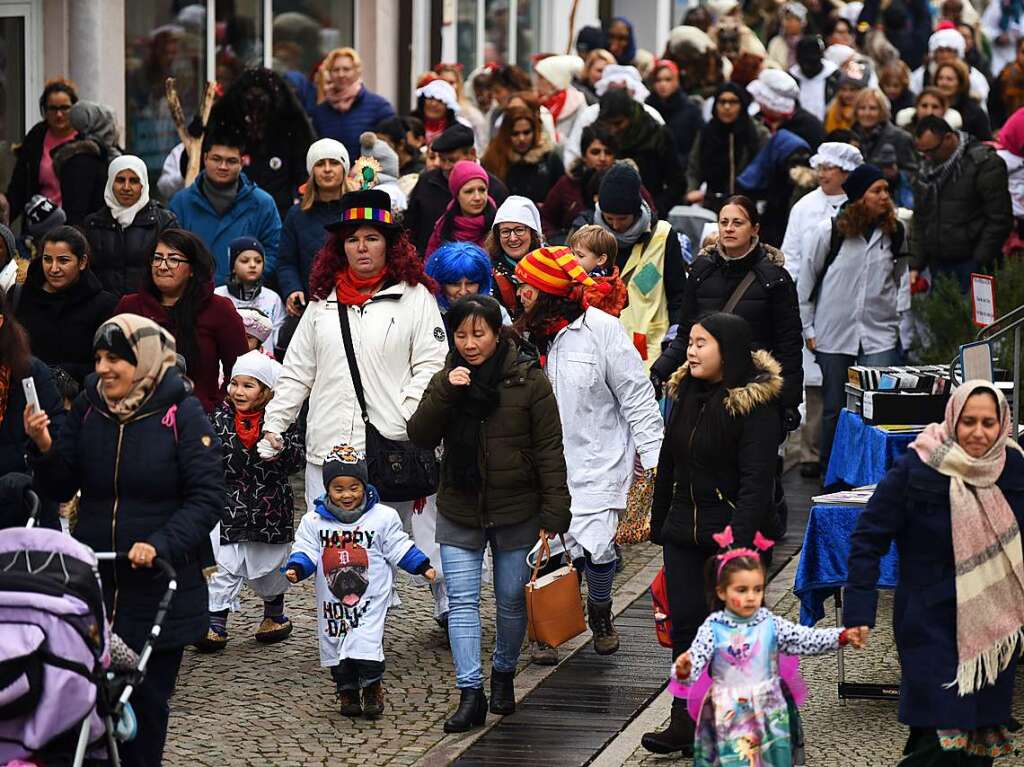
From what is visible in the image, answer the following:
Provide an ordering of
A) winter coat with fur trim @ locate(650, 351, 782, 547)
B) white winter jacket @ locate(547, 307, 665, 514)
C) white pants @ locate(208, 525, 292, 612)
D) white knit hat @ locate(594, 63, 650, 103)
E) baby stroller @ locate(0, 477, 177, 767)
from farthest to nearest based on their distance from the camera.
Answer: white knit hat @ locate(594, 63, 650, 103) → white pants @ locate(208, 525, 292, 612) → white winter jacket @ locate(547, 307, 665, 514) → winter coat with fur trim @ locate(650, 351, 782, 547) → baby stroller @ locate(0, 477, 177, 767)

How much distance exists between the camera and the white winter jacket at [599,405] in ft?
32.1

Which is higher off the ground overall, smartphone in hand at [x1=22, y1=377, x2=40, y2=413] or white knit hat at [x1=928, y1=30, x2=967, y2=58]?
white knit hat at [x1=928, y1=30, x2=967, y2=58]

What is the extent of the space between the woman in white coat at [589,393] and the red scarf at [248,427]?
138cm

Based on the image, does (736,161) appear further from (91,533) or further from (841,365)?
(91,533)

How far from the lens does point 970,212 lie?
14.3m

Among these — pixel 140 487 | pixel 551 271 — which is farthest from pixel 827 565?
pixel 140 487

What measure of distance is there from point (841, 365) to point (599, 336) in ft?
13.9

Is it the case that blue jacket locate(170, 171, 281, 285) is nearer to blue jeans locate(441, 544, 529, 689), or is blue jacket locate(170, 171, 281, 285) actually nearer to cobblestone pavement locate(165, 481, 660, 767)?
cobblestone pavement locate(165, 481, 660, 767)

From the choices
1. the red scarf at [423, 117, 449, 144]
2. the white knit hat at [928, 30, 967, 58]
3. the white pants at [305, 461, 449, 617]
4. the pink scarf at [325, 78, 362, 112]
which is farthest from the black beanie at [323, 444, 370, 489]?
the white knit hat at [928, 30, 967, 58]

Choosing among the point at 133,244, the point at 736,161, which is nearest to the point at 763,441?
the point at 133,244

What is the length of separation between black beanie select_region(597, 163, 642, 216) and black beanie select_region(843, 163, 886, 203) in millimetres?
1997

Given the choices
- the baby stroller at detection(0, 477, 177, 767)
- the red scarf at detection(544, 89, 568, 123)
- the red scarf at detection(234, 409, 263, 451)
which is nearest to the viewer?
the baby stroller at detection(0, 477, 177, 767)

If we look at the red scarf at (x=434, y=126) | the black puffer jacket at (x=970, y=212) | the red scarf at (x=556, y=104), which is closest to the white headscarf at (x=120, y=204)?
the red scarf at (x=434, y=126)

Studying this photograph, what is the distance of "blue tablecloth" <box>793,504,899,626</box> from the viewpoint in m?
9.16
